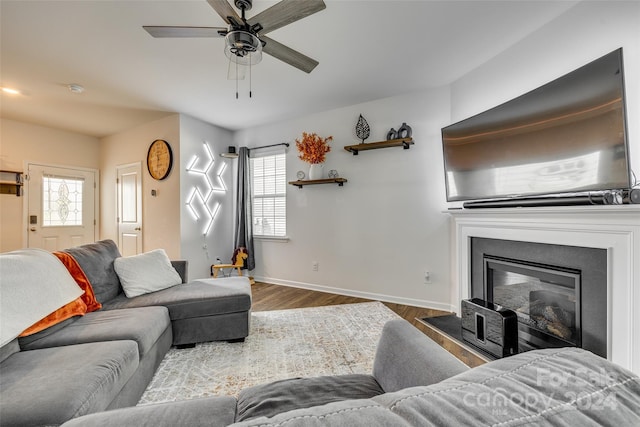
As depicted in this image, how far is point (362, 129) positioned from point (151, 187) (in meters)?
3.42

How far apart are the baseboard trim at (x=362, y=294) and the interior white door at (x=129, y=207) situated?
2.15 metres

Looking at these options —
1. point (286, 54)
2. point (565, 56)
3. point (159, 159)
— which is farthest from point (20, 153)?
point (565, 56)

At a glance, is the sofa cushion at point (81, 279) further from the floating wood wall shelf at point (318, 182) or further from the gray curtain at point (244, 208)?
the floating wood wall shelf at point (318, 182)

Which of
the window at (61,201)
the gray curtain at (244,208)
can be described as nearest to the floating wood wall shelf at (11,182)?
the window at (61,201)

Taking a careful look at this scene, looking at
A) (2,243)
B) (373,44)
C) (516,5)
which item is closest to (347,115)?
(373,44)

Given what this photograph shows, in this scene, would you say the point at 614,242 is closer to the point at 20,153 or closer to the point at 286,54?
the point at 286,54

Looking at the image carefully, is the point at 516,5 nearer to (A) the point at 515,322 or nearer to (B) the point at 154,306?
(A) the point at 515,322

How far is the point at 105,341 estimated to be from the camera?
1521 mm

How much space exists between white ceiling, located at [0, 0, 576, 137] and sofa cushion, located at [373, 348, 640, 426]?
7.66ft

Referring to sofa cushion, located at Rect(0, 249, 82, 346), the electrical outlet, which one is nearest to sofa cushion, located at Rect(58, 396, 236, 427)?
sofa cushion, located at Rect(0, 249, 82, 346)

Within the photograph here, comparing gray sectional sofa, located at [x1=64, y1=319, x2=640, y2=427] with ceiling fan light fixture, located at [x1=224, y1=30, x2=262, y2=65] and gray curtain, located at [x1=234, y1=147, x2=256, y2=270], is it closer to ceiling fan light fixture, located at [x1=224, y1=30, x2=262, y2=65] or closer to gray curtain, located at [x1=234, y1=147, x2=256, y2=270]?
ceiling fan light fixture, located at [x1=224, y1=30, x2=262, y2=65]

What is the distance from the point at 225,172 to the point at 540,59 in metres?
4.39

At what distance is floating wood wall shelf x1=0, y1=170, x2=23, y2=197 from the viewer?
4027 mm

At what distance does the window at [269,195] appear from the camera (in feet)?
14.1
